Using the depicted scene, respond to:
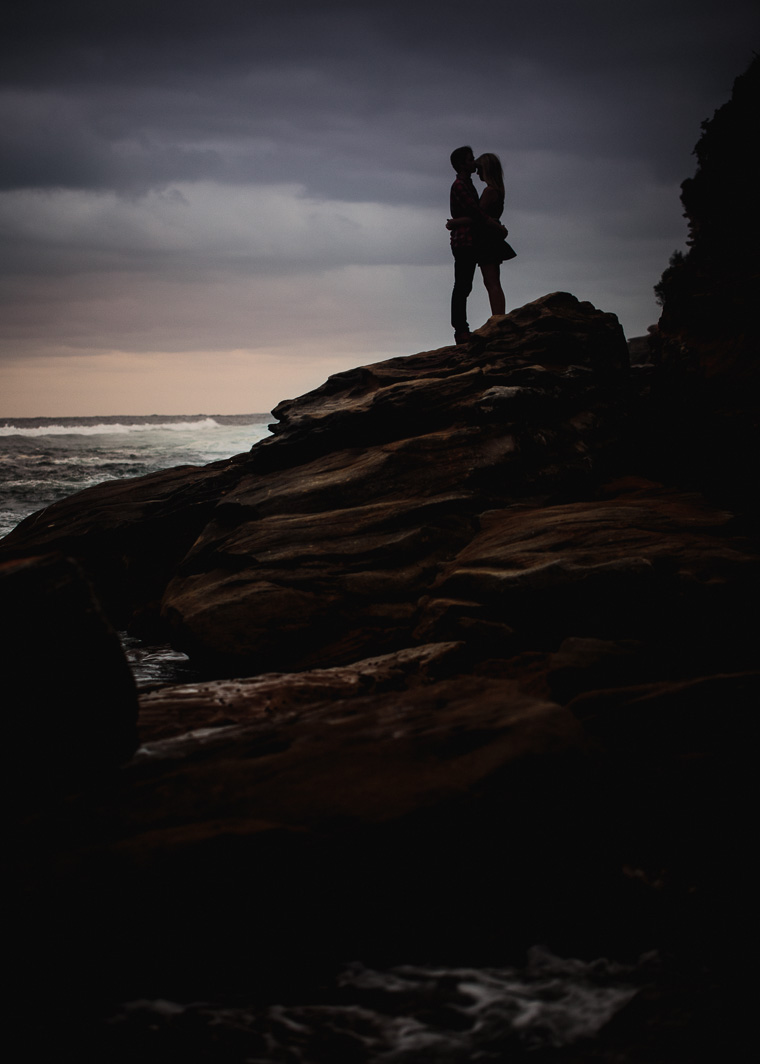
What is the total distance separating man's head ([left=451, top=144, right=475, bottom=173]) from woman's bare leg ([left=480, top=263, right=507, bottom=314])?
1535 mm

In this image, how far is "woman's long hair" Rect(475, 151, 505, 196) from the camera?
1071cm

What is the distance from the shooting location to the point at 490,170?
10727 millimetres

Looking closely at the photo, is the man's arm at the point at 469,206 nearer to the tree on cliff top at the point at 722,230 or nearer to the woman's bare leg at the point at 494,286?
the woman's bare leg at the point at 494,286

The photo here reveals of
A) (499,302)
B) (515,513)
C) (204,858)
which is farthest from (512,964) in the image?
(499,302)

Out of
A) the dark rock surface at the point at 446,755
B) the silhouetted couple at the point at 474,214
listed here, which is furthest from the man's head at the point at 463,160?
the dark rock surface at the point at 446,755

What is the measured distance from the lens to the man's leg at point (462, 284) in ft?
35.7

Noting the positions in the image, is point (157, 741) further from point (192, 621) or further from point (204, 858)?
point (192, 621)

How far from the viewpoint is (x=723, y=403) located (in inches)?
346

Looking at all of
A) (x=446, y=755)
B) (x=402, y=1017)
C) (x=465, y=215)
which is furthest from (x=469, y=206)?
(x=402, y=1017)

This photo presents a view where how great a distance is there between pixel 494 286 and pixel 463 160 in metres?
2.04

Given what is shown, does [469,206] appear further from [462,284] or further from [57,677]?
[57,677]

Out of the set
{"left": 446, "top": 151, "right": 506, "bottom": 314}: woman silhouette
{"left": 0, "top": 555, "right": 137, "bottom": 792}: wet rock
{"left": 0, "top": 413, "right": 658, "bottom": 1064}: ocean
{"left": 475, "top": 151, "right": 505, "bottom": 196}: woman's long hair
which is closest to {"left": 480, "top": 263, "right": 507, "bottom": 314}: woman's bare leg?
{"left": 446, "top": 151, "right": 506, "bottom": 314}: woman silhouette

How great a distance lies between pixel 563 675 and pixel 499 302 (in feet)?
27.1

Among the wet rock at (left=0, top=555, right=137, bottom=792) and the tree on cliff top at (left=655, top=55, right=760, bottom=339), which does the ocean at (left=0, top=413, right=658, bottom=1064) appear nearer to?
the wet rock at (left=0, top=555, right=137, bottom=792)
